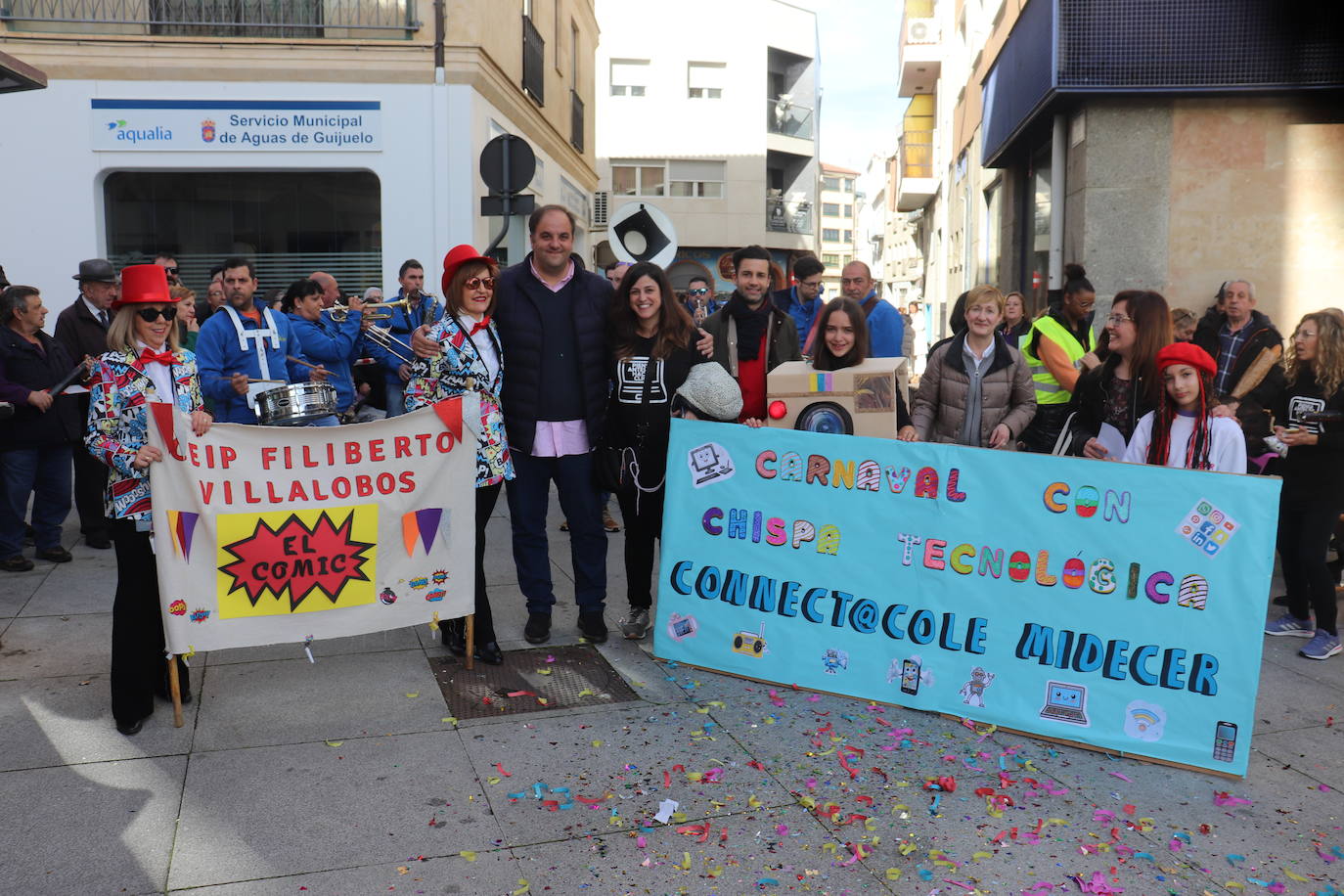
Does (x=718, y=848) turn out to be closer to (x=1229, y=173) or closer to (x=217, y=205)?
(x=1229, y=173)

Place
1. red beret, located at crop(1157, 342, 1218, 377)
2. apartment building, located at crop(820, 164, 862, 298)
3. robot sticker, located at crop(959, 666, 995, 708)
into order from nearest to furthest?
robot sticker, located at crop(959, 666, 995, 708), red beret, located at crop(1157, 342, 1218, 377), apartment building, located at crop(820, 164, 862, 298)

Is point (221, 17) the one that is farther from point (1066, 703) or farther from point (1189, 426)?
point (1066, 703)

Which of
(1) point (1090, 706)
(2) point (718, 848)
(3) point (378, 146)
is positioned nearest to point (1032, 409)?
(1) point (1090, 706)

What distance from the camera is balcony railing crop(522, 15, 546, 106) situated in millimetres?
16781

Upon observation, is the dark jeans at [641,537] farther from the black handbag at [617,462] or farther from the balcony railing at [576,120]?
the balcony railing at [576,120]

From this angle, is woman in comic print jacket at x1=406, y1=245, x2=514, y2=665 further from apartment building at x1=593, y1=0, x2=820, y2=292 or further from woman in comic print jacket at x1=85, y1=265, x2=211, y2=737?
apartment building at x1=593, y1=0, x2=820, y2=292

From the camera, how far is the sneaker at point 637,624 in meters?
5.72

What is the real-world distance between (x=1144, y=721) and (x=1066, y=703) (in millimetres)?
293

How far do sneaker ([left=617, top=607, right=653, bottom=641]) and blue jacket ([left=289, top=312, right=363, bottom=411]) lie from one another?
324 centimetres

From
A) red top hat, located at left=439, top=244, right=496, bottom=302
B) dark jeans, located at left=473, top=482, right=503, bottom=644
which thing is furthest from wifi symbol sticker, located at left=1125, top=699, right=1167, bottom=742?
red top hat, located at left=439, top=244, right=496, bottom=302

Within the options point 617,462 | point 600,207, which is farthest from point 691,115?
point 617,462

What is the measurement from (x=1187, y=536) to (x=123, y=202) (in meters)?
14.1

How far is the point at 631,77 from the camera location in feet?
132

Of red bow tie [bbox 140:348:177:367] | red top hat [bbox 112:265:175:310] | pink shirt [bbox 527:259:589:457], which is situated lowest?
pink shirt [bbox 527:259:589:457]
